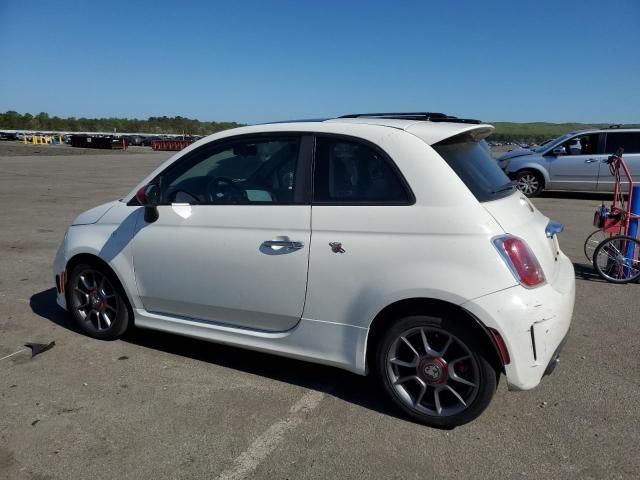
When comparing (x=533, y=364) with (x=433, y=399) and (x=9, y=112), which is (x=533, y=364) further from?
(x=9, y=112)

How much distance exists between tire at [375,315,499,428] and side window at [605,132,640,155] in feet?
42.3

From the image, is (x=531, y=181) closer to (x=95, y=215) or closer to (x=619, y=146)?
(x=619, y=146)

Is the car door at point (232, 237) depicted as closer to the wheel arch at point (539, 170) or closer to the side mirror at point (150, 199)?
the side mirror at point (150, 199)

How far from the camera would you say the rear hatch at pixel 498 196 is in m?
3.05

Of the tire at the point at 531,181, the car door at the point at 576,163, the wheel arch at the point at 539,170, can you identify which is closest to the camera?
the car door at the point at 576,163

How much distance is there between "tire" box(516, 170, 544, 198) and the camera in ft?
48.0

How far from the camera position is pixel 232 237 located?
3.51 metres

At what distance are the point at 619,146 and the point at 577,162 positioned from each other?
102cm

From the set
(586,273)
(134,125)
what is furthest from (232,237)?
(134,125)

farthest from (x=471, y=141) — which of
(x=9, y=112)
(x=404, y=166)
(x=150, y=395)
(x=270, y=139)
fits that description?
(x=9, y=112)

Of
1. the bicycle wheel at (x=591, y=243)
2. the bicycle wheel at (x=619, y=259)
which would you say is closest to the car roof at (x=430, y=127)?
the bicycle wheel at (x=619, y=259)

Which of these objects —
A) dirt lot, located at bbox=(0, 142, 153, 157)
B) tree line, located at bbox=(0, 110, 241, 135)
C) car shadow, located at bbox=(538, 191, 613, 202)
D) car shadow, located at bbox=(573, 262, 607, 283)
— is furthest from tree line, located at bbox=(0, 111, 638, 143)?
car shadow, located at bbox=(573, 262, 607, 283)

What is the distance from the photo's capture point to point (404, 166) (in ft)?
10.2

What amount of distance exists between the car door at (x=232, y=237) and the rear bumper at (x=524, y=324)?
3.68 ft
